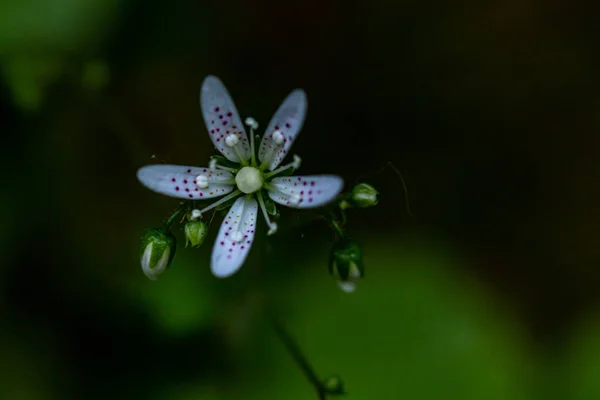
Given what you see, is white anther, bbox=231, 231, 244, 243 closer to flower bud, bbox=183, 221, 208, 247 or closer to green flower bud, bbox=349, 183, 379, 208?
flower bud, bbox=183, 221, 208, 247

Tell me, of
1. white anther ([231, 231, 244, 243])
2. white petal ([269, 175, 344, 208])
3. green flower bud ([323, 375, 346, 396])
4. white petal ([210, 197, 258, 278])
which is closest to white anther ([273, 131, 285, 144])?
white petal ([269, 175, 344, 208])

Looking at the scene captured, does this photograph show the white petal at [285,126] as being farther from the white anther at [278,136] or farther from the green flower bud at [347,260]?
the green flower bud at [347,260]

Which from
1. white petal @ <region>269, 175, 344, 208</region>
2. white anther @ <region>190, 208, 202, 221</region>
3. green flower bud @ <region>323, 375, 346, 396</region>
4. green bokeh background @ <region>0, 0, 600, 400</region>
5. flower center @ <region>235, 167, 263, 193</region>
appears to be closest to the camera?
white petal @ <region>269, 175, 344, 208</region>

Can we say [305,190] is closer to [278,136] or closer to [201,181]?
[278,136]

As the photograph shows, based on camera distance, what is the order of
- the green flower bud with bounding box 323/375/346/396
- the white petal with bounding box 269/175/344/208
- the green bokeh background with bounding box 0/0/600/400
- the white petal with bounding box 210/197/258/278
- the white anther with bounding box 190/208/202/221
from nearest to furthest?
the white petal with bounding box 269/175/344/208
the white petal with bounding box 210/197/258/278
the white anther with bounding box 190/208/202/221
the green flower bud with bounding box 323/375/346/396
the green bokeh background with bounding box 0/0/600/400

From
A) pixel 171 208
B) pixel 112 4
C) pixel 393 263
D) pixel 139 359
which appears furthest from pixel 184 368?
pixel 112 4

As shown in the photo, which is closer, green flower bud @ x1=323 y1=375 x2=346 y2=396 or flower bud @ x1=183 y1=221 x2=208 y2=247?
flower bud @ x1=183 y1=221 x2=208 y2=247

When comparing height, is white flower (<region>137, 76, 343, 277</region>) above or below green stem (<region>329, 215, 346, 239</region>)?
above
